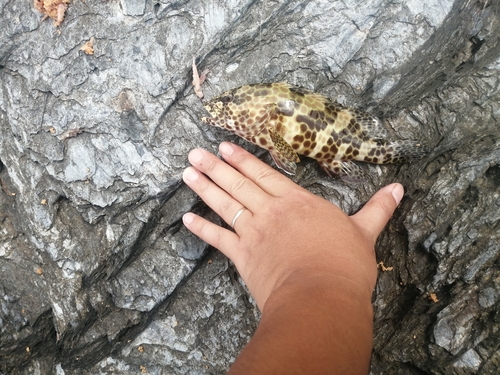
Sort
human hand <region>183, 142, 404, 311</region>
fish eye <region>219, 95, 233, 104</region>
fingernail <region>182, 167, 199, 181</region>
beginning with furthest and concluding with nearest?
fish eye <region>219, 95, 233, 104</region> → fingernail <region>182, 167, 199, 181</region> → human hand <region>183, 142, 404, 311</region>

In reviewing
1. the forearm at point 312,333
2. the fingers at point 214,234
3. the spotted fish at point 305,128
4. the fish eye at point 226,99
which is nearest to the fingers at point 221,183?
the fingers at point 214,234

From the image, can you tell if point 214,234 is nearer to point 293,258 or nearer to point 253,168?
point 253,168

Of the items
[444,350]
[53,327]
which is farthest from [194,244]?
[444,350]

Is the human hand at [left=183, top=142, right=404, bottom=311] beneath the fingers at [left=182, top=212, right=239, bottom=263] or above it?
above

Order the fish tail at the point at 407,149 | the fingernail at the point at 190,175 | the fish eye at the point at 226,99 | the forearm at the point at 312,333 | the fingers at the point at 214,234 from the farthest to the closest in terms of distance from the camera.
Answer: the fish tail at the point at 407,149
the fish eye at the point at 226,99
the fingernail at the point at 190,175
the fingers at the point at 214,234
the forearm at the point at 312,333

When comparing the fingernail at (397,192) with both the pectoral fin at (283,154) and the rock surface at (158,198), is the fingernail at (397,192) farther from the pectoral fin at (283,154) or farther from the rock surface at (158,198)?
the pectoral fin at (283,154)

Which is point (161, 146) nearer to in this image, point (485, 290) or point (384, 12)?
point (384, 12)

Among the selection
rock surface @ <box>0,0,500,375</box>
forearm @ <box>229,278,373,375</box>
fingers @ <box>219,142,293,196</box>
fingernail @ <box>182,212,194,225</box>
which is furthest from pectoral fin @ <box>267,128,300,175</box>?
forearm @ <box>229,278,373,375</box>

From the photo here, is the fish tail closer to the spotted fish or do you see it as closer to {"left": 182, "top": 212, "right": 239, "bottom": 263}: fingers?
the spotted fish
